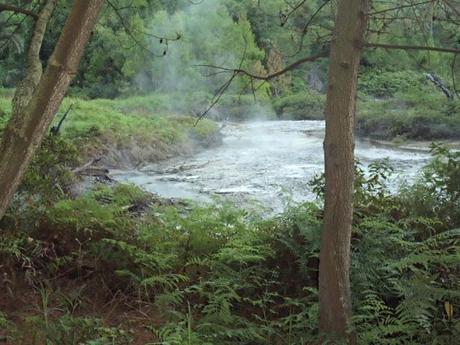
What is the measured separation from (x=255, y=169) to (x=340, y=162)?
39.7ft

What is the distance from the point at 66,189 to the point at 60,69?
3.49 metres

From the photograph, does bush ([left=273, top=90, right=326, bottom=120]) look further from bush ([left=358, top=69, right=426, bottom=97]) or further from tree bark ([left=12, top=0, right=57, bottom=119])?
tree bark ([left=12, top=0, right=57, bottom=119])

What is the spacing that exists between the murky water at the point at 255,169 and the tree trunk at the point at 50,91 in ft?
20.1

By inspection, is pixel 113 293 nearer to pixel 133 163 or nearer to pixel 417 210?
pixel 417 210

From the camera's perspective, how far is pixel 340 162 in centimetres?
335

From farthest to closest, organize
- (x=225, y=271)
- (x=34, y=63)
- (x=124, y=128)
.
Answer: (x=124, y=128) < (x=34, y=63) < (x=225, y=271)

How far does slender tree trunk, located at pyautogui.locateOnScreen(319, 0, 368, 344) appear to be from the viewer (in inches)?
131

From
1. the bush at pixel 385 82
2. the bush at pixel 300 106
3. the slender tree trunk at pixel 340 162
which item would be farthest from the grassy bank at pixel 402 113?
the slender tree trunk at pixel 340 162

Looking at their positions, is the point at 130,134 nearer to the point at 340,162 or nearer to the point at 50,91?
the point at 50,91

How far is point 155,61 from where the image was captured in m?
29.3

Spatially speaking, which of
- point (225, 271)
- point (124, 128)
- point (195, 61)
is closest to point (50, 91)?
point (225, 271)

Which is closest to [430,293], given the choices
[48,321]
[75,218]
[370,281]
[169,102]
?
[370,281]

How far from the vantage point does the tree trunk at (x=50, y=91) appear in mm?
3146

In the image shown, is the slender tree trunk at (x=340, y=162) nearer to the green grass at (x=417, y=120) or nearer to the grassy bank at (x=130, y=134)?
the grassy bank at (x=130, y=134)
